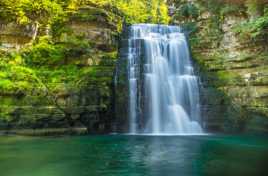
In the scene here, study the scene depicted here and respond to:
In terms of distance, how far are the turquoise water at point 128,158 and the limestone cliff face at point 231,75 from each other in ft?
14.9

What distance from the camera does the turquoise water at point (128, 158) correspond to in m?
8.21

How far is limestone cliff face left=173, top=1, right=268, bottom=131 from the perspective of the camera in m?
17.9

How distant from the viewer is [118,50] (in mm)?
19719

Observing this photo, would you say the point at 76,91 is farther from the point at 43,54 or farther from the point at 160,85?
the point at 160,85

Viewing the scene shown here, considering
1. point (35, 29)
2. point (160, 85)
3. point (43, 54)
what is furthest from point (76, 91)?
point (160, 85)

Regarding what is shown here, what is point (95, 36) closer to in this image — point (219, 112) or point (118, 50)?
point (118, 50)

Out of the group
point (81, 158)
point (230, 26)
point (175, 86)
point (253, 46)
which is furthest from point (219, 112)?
point (81, 158)

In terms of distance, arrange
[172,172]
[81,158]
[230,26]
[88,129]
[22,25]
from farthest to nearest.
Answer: [230,26] → [22,25] → [88,129] → [81,158] → [172,172]

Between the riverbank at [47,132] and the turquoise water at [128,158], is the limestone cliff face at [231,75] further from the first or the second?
the riverbank at [47,132]

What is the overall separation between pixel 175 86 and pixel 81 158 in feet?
33.2

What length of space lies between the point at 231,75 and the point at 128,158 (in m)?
10.9

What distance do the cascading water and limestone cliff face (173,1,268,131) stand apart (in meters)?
0.77

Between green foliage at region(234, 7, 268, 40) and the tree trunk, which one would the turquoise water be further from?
green foliage at region(234, 7, 268, 40)

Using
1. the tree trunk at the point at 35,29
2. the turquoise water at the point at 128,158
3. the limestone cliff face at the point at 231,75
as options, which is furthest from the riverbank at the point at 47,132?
the limestone cliff face at the point at 231,75
